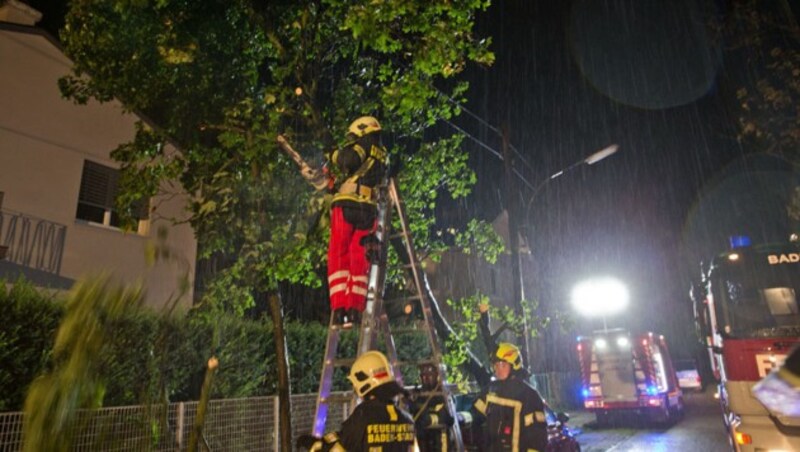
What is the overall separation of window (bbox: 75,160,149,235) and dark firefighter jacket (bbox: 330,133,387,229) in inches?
395

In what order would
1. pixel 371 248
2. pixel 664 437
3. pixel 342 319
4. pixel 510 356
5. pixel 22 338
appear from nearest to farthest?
pixel 342 319 < pixel 371 248 < pixel 510 356 < pixel 22 338 < pixel 664 437

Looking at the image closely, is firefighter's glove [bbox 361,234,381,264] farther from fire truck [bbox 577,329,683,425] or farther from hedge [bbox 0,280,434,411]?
fire truck [bbox 577,329,683,425]

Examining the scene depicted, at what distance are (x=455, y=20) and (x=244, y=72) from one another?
9.94ft

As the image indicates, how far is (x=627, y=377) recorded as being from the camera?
18.1 metres

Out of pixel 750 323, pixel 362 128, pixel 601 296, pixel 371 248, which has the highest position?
pixel 601 296

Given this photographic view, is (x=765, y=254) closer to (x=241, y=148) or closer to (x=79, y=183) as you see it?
(x=241, y=148)

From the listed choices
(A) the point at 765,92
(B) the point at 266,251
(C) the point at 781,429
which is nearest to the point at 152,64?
(B) the point at 266,251

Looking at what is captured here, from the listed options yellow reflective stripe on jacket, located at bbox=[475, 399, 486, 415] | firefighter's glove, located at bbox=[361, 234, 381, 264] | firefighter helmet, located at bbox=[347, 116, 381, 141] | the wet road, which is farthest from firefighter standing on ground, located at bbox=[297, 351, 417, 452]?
the wet road

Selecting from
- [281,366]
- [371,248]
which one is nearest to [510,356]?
[371,248]

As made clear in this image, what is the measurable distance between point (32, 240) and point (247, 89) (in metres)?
6.97

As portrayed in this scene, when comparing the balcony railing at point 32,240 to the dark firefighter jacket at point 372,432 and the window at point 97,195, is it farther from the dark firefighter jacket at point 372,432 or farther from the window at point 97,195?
the dark firefighter jacket at point 372,432

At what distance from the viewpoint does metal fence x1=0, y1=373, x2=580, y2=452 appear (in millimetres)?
5766

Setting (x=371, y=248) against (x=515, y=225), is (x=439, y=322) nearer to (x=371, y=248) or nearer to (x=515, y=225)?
(x=371, y=248)

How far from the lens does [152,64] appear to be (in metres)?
7.62
